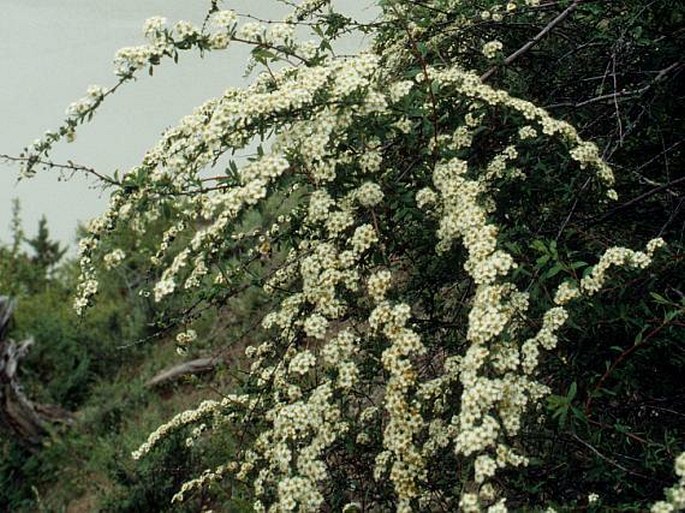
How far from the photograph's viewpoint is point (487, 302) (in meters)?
1.93

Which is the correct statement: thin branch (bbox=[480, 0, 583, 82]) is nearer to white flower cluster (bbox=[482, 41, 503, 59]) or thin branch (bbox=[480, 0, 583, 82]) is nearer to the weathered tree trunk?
white flower cluster (bbox=[482, 41, 503, 59])

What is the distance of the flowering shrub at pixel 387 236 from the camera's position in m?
2.01

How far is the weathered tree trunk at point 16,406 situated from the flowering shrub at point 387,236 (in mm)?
3509

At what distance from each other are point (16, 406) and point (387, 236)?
14.9 ft

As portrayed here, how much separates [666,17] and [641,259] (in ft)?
4.19

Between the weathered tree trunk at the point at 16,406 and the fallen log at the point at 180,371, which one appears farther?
the fallen log at the point at 180,371

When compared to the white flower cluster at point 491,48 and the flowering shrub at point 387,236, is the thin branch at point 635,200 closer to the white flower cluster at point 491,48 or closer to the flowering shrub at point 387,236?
the flowering shrub at point 387,236

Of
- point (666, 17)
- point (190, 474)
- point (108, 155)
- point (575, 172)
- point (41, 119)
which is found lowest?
point (190, 474)

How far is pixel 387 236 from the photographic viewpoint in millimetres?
2416

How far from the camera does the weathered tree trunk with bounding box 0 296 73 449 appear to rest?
5.76m

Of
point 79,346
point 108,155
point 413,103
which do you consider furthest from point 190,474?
point 108,155

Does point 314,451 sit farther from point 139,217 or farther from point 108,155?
point 108,155

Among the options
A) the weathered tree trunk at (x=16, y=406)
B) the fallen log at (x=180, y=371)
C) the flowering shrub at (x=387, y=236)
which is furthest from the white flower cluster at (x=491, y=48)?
the weathered tree trunk at (x=16, y=406)

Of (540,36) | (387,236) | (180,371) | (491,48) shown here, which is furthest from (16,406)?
(540,36)
